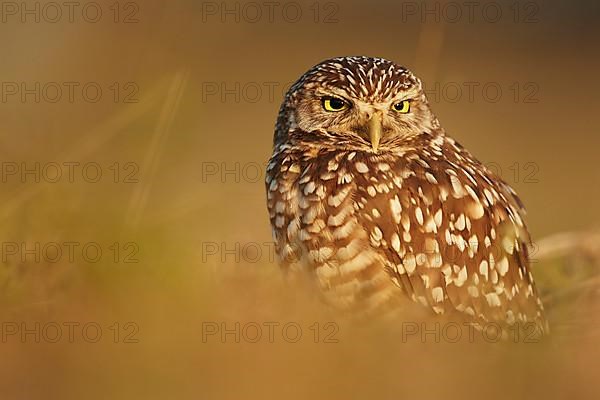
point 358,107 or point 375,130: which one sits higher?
point 358,107

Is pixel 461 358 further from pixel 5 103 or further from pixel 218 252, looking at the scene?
pixel 5 103
